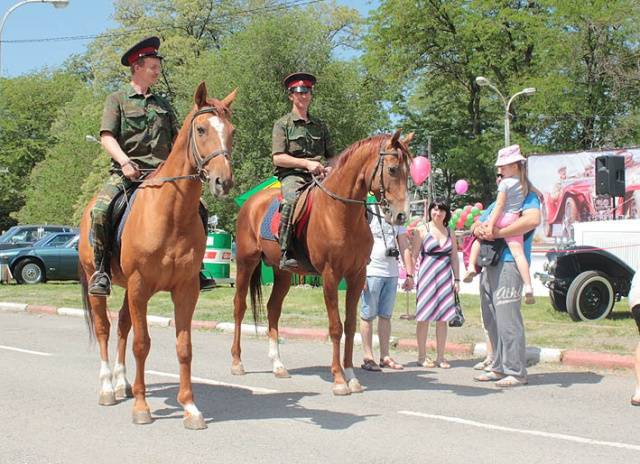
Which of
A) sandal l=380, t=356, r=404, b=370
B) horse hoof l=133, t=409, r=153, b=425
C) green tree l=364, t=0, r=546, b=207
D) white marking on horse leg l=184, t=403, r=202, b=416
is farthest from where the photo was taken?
green tree l=364, t=0, r=546, b=207

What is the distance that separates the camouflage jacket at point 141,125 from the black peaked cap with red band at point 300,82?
183 cm

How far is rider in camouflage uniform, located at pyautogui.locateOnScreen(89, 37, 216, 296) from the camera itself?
713cm

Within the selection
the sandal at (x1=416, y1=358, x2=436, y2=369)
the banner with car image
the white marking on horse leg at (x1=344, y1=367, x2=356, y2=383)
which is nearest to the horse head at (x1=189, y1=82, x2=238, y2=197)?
the white marking on horse leg at (x1=344, y1=367, x2=356, y2=383)

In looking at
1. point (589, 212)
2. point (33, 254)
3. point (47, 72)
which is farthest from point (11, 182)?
point (589, 212)

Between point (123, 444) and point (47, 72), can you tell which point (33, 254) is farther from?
point (47, 72)

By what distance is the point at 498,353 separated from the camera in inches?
347

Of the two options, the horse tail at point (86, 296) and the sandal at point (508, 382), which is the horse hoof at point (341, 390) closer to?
the sandal at point (508, 382)

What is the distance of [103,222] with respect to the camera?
7.10 metres

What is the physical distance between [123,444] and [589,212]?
28.3m

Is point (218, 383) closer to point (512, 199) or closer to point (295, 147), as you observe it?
point (295, 147)

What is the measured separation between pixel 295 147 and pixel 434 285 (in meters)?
2.53

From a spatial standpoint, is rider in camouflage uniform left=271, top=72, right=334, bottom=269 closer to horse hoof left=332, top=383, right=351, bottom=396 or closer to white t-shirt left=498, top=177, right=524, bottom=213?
horse hoof left=332, top=383, right=351, bottom=396

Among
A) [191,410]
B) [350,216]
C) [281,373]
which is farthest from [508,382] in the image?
[191,410]

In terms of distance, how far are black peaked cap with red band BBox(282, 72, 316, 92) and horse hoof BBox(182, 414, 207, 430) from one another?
12.9ft
